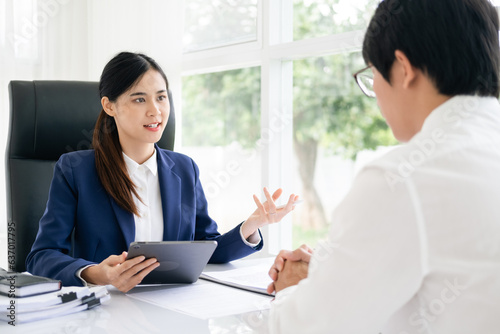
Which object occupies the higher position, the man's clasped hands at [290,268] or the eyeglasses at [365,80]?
the eyeglasses at [365,80]

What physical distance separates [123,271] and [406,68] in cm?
80

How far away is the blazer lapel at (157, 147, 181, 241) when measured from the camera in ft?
5.78

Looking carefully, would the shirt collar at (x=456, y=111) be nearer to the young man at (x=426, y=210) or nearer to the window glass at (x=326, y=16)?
the young man at (x=426, y=210)

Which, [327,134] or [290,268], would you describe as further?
[327,134]

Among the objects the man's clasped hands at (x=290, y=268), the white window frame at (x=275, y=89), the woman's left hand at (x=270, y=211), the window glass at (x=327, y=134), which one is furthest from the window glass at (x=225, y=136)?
the man's clasped hands at (x=290, y=268)

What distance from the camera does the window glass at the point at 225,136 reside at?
3271 mm

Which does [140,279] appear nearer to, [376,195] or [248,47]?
[376,195]

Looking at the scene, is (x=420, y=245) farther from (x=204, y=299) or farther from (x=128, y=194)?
(x=128, y=194)

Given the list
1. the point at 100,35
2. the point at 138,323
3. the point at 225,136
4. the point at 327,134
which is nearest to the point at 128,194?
the point at 138,323

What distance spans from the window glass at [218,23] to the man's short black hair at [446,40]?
1.96 meters

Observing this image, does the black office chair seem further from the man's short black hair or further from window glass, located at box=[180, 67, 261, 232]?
the man's short black hair

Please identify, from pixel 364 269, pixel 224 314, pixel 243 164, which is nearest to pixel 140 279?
pixel 224 314

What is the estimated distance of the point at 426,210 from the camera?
69 centimetres

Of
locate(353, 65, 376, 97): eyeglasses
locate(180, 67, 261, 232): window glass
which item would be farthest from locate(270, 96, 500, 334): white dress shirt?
locate(180, 67, 261, 232): window glass
